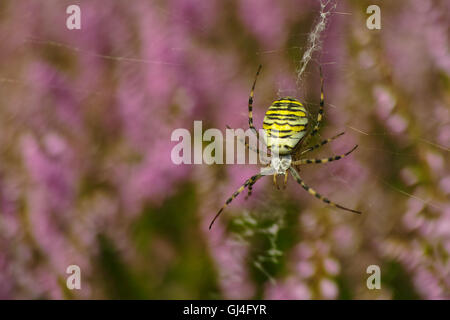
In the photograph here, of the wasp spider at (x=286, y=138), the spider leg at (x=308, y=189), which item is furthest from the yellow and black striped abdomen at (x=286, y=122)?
the spider leg at (x=308, y=189)

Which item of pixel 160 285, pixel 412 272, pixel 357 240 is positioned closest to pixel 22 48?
pixel 160 285

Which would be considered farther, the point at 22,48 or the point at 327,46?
the point at 22,48

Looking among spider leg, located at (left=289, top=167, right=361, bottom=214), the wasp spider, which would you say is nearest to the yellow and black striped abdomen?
the wasp spider

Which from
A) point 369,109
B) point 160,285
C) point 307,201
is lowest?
point 160,285

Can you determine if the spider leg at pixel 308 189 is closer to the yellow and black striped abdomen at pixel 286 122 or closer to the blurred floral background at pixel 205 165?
the blurred floral background at pixel 205 165

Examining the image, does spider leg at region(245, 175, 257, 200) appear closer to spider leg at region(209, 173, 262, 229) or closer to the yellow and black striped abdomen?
spider leg at region(209, 173, 262, 229)

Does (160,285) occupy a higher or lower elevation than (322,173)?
lower

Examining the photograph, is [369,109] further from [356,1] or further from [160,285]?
[160,285]
